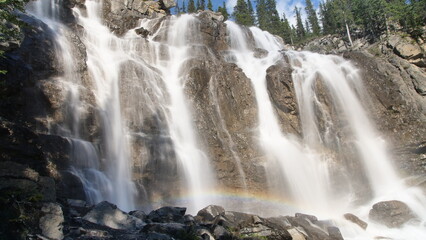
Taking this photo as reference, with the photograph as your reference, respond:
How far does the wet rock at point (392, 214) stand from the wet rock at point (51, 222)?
17.3 metres

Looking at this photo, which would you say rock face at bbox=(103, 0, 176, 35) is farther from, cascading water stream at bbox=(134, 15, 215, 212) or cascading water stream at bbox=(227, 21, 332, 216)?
cascading water stream at bbox=(227, 21, 332, 216)

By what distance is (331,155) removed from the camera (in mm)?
26797

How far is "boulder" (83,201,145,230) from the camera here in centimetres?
1126

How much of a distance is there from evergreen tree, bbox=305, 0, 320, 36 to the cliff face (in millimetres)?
57032

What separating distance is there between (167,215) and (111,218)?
109 inches

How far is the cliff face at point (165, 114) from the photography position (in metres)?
16.5

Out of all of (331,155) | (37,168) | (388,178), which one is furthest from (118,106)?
(388,178)

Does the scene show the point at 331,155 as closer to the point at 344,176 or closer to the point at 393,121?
the point at 344,176

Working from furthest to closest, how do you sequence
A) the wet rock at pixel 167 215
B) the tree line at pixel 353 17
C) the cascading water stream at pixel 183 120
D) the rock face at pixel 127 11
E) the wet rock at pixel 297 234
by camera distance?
1. the tree line at pixel 353 17
2. the rock face at pixel 127 11
3. the cascading water stream at pixel 183 120
4. the wet rock at pixel 297 234
5. the wet rock at pixel 167 215

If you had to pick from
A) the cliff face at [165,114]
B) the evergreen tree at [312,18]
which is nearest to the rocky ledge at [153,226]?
→ the cliff face at [165,114]

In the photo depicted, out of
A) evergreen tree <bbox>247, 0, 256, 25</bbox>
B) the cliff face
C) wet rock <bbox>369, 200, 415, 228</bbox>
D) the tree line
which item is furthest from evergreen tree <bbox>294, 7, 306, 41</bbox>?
wet rock <bbox>369, 200, 415, 228</bbox>

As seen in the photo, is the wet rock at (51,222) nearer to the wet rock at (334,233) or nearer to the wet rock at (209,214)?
the wet rock at (209,214)

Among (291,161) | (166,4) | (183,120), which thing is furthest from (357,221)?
(166,4)

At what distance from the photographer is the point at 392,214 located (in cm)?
2036
